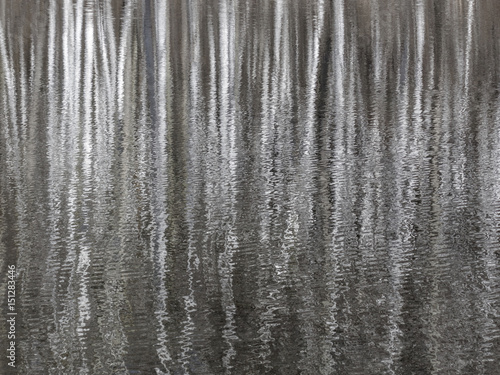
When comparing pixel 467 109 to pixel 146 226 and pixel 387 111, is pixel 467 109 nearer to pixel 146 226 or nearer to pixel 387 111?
pixel 387 111

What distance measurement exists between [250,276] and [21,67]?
7.94m

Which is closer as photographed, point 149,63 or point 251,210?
point 251,210

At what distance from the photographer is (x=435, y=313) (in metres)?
5.24

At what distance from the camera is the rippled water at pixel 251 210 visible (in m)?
4.90

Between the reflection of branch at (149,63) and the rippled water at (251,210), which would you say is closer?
the rippled water at (251,210)

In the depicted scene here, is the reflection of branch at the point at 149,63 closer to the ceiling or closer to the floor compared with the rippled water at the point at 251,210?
closer to the ceiling

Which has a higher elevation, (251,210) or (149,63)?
(149,63)

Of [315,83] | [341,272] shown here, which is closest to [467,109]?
[315,83]

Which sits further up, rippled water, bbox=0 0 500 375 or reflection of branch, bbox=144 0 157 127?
reflection of branch, bbox=144 0 157 127

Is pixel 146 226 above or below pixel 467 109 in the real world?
below

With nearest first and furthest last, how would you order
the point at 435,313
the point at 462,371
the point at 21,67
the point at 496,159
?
the point at 462,371, the point at 435,313, the point at 496,159, the point at 21,67

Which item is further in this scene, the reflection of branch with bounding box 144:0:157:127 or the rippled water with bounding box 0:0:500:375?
the reflection of branch with bounding box 144:0:157:127

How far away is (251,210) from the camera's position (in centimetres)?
703

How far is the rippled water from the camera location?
4.90 meters
